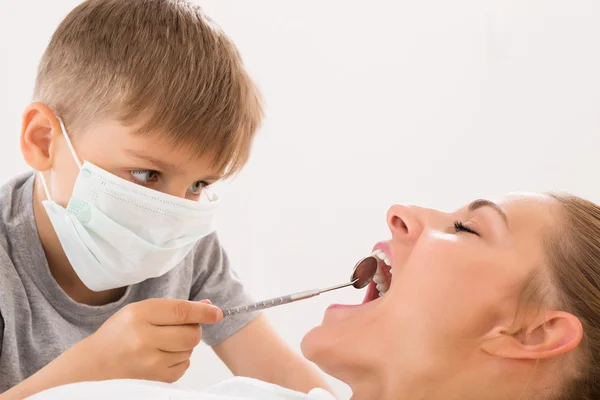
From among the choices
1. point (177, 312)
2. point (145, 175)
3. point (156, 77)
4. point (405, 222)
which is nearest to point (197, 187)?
point (145, 175)

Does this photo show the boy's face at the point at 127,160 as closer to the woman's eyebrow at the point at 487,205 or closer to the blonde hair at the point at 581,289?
the woman's eyebrow at the point at 487,205

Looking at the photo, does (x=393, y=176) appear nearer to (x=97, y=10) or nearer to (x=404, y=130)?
(x=404, y=130)

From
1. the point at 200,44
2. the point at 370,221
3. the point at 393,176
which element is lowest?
the point at 370,221

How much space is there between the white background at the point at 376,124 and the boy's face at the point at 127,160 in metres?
1.00

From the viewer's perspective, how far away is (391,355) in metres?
1.22

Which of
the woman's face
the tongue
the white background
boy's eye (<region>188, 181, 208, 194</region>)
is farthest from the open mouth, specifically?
the white background

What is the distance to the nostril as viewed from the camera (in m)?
1.34

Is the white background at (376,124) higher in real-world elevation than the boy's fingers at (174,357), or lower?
higher

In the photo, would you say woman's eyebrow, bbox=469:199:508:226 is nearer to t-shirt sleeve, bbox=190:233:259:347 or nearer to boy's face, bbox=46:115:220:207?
boy's face, bbox=46:115:220:207

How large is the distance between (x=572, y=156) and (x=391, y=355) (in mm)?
1449

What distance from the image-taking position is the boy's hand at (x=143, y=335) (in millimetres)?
1259

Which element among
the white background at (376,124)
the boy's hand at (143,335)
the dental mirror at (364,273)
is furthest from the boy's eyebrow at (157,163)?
the white background at (376,124)

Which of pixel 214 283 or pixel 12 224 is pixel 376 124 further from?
pixel 12 224

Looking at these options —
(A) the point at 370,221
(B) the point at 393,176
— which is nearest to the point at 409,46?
(B) the point at 393,176
